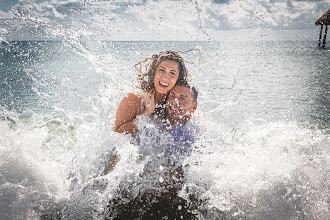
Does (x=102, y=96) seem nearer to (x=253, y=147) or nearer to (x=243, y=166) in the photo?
(x=243, y=166)

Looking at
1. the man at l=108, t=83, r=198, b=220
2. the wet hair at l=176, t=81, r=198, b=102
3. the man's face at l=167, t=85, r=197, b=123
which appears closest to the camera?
the man at l=108, t=83, r=198, b=220

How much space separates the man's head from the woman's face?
151 mm

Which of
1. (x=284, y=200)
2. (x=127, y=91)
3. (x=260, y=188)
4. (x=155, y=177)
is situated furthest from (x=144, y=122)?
(x=284, y=200)

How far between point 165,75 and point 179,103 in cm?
58

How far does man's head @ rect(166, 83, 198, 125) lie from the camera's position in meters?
4.14

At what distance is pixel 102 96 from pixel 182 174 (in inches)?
85.7

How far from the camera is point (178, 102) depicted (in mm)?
4152

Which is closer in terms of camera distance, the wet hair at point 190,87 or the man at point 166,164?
the man at point 166,164

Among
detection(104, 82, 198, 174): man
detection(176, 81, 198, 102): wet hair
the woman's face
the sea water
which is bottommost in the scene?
the sea water

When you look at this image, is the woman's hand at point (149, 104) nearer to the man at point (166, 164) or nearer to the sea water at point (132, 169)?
the man at point (166, 164)

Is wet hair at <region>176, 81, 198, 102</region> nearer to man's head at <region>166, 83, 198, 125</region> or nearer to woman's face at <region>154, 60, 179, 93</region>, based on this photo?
man's head at <region>166, 83, 198, 125</region>

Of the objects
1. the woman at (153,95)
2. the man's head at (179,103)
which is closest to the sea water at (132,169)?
the woman at (153,95)

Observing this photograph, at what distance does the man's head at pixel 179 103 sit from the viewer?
4.14m

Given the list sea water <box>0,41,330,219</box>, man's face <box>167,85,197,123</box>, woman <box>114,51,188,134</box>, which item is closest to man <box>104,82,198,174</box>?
man's face <box>167,85,197,123</box>
